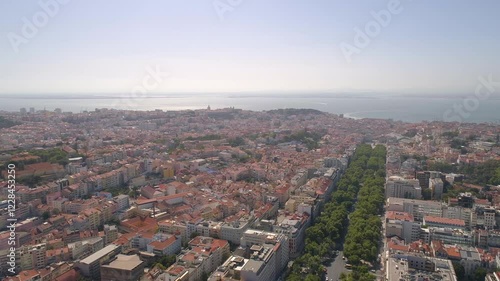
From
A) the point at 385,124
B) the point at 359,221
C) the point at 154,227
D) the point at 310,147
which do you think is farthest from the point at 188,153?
the point at 385,124

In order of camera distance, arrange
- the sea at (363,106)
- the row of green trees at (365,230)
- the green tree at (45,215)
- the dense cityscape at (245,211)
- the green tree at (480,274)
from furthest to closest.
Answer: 1. the sea at (363,106)
2. the green tree at (45,215)
3. the row of green trees at (365,230)
4. the dense cityscape at (245,211)
5. the green tree at (480,274)

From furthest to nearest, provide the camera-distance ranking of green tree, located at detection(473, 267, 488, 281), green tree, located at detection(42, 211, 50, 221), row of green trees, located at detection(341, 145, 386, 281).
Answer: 1. green tree, located at detection(42, 211, 50, 221)
2. row of green trees, located at detection(341, 145, 386, 281)
3. green tree, located at detection(473, 267, 488, 281)

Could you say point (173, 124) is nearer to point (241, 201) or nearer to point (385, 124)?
point (385, 124)

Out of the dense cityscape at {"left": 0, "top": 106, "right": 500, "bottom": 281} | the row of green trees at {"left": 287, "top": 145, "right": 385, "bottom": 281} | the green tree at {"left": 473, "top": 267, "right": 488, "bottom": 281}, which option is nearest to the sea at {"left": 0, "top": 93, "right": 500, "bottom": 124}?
the dense cityscape at {"left": 0, "top": 106, "right": 500, "bottom": 281}

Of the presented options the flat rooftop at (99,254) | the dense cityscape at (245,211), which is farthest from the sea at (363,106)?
the flat rooftop at (99,254)

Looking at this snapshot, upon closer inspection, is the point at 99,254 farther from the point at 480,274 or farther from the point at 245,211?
the point at 480,274

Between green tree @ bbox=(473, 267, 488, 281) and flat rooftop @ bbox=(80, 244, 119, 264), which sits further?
flat rooftop @ bbox=(80, 244, 119, 264)

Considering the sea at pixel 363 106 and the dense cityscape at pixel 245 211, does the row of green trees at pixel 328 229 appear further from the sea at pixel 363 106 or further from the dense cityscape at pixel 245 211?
the sea at pixel 363 106

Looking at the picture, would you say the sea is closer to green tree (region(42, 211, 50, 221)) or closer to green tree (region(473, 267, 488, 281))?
green tree (region(473, 267, 488, 281))
